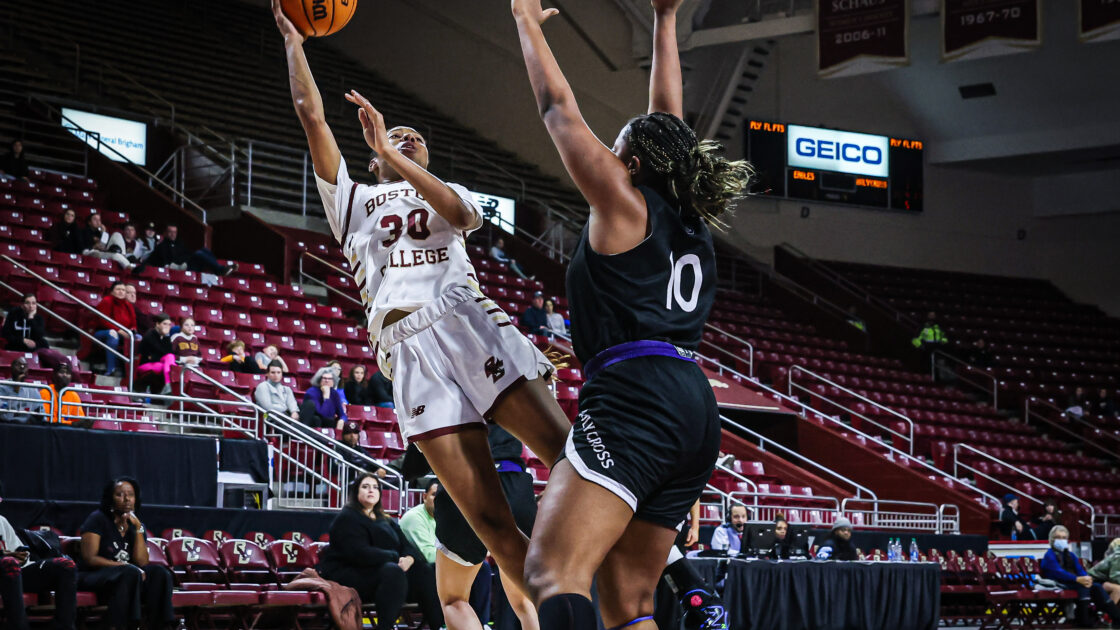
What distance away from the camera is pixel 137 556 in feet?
28.7

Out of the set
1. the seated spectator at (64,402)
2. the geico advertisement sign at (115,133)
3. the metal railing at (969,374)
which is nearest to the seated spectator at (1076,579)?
the metal railing at (969,374)

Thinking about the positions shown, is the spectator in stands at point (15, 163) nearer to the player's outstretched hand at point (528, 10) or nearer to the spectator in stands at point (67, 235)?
the spectator in stands at point (67, 235)

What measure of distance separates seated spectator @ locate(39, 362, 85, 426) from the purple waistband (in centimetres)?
847

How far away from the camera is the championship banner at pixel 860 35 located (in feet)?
67.0

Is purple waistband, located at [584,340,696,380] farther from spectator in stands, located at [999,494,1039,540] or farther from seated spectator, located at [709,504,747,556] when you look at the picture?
spectator in stands, located at [999,494,1039,540]

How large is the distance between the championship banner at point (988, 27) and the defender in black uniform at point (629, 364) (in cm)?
1755

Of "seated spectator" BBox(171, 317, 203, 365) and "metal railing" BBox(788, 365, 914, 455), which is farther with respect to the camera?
"metal railing" BBox(788, 365, 914, 455)

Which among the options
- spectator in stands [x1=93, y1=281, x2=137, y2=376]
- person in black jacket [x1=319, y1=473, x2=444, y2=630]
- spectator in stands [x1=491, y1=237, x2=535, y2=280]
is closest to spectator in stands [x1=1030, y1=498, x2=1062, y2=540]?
spectator in stands [x1=491, y1=237, x2=535, y2=280]

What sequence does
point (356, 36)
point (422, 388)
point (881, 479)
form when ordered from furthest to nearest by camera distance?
1. point (356, 36)
2. point (881, 479)
3. point (422, 388)

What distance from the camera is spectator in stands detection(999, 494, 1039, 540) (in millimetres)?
17766

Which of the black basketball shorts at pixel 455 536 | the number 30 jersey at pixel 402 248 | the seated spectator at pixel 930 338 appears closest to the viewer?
the number 30 jersey at pixel 402 248

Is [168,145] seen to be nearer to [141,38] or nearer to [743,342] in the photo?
[141,38]

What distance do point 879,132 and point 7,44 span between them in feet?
57.7

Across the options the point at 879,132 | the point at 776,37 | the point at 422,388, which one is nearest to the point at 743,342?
the point at 776,37
